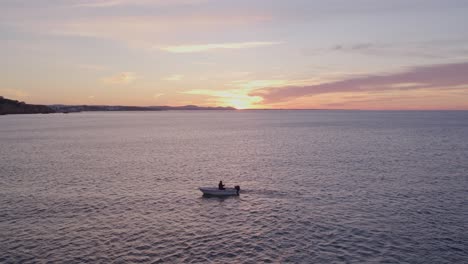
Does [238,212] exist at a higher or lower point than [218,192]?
lower

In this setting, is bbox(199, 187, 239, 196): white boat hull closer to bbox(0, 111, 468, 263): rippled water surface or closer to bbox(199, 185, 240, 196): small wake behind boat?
bbox(199, 185, 240, 196): small wake behind boat

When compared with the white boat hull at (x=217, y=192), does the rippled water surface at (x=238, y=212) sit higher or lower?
lower

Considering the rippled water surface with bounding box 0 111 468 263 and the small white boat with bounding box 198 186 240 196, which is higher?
the small white boat with bounding box 198 186 240 196

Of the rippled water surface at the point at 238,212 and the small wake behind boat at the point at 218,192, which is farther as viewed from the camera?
the small wake behind boat at the point at 218,192

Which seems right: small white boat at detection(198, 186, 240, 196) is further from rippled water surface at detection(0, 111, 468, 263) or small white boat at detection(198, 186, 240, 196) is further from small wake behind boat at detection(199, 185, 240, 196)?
rippled water surface at detection(0, 111, 468, 263)

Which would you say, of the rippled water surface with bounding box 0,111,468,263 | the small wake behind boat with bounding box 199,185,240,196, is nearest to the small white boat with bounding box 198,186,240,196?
the small wake behind boat with bounding box 199,185,240,196

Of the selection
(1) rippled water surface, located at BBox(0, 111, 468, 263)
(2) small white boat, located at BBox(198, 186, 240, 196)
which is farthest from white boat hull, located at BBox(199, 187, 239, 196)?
(1) rippled water surface, located at BBox(0, 111, 468, 263)

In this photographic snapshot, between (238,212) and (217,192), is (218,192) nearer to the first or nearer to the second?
(217,192)

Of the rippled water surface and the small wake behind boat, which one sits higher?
the small wake behind boat

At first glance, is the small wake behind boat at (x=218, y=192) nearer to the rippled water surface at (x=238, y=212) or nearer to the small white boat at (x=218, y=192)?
the small white boat at (x=218, y=192)

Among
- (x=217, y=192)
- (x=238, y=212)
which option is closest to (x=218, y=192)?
(x=217, y=192)

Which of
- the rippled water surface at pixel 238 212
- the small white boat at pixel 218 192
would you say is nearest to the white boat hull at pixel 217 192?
the small white boat at pixel 218 192

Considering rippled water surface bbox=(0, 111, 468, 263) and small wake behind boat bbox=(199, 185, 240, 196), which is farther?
small wake behind boat bbox=(199, 185, 240, 196)

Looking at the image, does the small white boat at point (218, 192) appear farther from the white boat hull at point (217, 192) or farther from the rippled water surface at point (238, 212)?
the rippled water surface at point (238, 212)
